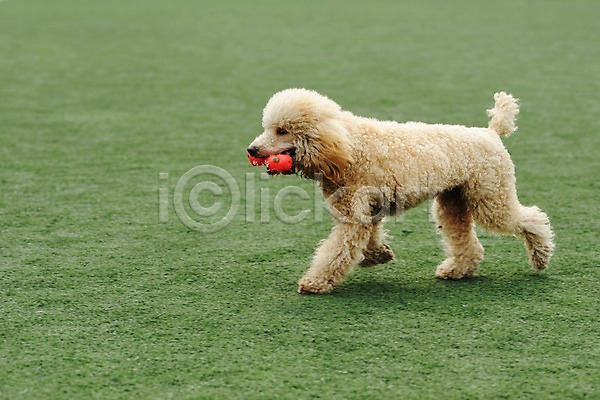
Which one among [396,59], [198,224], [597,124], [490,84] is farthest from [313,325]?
[396,59]

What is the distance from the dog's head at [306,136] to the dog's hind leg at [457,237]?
506 mm

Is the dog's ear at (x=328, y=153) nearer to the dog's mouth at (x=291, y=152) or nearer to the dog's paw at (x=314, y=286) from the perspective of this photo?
the dog's mouth at (x=291, y=152)

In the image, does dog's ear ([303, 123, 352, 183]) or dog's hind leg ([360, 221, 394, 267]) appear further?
dog's hind leg ([360, 221, 394, 267])

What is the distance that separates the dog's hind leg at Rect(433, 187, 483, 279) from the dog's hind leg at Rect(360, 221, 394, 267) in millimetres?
184

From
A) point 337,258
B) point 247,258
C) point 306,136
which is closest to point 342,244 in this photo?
point 337,258

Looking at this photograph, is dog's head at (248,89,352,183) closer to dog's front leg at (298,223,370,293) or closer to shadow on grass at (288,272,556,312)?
dog's front leg at (298,223,370,293)

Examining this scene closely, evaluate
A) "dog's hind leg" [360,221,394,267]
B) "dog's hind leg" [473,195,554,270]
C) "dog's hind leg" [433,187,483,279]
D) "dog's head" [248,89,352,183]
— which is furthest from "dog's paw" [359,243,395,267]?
"dog's head" [248,89,352,183]

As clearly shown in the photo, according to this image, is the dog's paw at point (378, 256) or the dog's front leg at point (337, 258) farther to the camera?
the dog's paw at point (378, 256)

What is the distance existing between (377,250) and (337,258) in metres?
0.28

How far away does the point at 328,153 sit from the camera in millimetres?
2582

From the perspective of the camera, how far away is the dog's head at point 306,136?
102 inches

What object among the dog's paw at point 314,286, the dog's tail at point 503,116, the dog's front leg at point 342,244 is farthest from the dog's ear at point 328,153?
the dog's tail at point 503,116

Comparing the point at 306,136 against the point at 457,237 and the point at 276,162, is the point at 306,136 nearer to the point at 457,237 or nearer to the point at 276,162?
the point at 276,162

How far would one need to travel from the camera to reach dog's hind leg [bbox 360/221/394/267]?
293 cm
